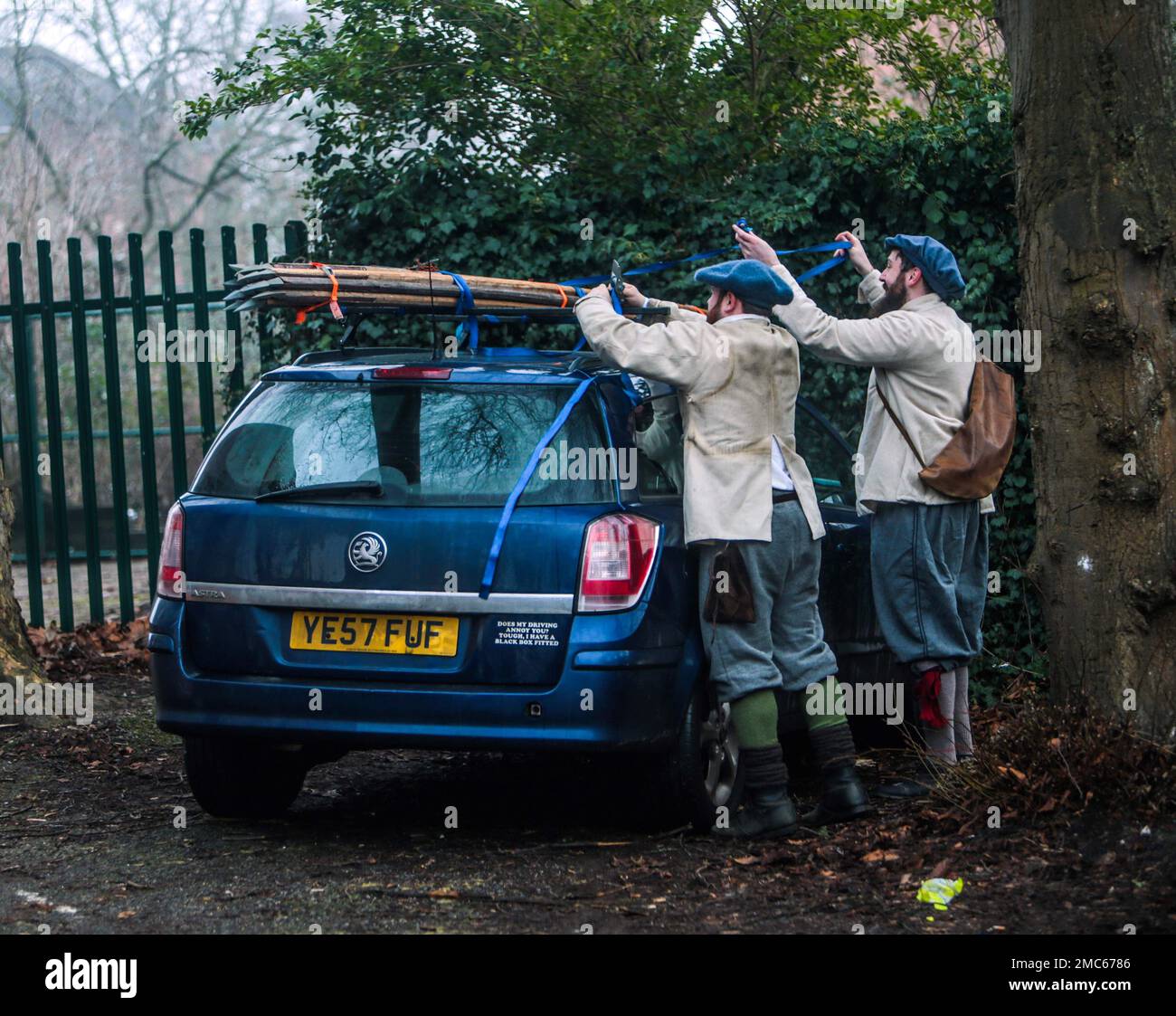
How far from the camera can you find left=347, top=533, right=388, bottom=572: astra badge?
491cm

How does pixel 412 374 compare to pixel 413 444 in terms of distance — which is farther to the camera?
pixel 412 374

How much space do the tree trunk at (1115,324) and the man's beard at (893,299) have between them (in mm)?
817

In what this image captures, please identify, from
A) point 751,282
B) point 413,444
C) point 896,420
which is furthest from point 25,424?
point 896,420

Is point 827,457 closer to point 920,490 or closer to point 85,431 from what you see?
point 920,490

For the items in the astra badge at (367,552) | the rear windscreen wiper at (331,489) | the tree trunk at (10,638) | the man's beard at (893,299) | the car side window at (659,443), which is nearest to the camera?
the astra badge at (367,552)

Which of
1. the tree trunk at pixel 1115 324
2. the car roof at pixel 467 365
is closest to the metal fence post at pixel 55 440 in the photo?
the car roof at pixel 467 365

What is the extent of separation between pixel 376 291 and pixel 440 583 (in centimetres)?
116

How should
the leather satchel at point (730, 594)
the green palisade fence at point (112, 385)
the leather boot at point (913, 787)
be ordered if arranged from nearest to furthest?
the leather satchel at point (730, 594)
the leather boot at point (913, 787)
the green palisade fence at point (112, 385)

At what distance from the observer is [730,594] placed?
16.8 ft

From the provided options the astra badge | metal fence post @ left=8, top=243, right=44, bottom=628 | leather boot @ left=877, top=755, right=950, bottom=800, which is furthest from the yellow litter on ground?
metal fence post @ left=8, top=243, right=44, bottom=628

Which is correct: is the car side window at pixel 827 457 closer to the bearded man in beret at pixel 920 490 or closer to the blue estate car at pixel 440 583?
the bearded man in beret at pixel 920 490

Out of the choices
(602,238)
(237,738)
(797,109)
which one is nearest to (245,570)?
(237,738)

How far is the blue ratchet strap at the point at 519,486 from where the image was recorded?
4.83 meters

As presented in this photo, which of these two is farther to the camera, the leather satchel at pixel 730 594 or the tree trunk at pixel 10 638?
the tree trunk at pixel 10 638
